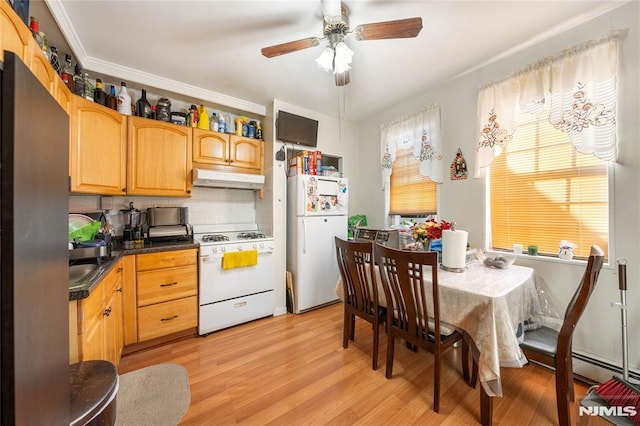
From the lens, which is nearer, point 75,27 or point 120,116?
point 75,27

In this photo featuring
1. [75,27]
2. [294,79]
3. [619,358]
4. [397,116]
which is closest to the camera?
[619,358]

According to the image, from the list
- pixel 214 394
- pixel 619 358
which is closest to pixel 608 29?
pixel 619 358

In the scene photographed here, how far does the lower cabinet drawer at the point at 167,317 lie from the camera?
2066 mm

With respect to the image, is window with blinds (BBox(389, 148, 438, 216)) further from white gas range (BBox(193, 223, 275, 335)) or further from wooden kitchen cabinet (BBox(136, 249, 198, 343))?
wooden kitchen cabinet (BBox(136, 249, 198, 343))

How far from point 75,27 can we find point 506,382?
13.1ft

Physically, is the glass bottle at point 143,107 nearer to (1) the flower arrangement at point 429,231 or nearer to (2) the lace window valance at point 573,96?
(1) the flower arrangement at point 429,231

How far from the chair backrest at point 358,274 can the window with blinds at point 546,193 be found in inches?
52.7

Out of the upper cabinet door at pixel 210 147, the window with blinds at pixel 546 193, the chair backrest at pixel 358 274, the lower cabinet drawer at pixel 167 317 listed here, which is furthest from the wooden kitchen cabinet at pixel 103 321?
the window with blinds at pixel 546 193

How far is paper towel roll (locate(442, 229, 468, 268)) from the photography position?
67.3 inches

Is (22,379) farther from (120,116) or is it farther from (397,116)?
(397,116)

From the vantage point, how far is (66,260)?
735mm

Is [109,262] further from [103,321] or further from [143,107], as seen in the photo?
[143,107]

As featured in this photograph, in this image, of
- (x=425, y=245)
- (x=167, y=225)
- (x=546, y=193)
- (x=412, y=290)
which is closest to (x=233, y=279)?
(x=167, y=225)

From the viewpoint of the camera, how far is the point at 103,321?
4.84 feet
